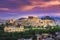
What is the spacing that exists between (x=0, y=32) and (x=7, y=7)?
0.38 m

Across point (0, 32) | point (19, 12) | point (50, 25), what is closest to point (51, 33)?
point (50, 25)

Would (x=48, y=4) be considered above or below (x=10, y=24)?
above

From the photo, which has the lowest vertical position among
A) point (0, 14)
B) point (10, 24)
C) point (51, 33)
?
point (51, 33)

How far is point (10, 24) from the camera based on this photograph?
2141 millimetres

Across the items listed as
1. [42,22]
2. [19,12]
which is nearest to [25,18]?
[19,12]

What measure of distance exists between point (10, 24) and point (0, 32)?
0.19 m

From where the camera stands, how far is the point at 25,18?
2160mm

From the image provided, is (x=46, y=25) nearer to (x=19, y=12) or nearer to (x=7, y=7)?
(x=19, y=12)

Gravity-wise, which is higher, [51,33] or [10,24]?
[10,24]

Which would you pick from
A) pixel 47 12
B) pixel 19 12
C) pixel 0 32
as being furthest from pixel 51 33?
pixel 0 32

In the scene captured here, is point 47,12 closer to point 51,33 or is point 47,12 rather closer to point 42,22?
point 42,22

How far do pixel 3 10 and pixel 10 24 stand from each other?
23 cm

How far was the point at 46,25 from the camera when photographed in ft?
7.01

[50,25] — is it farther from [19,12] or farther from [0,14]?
[0,14]
